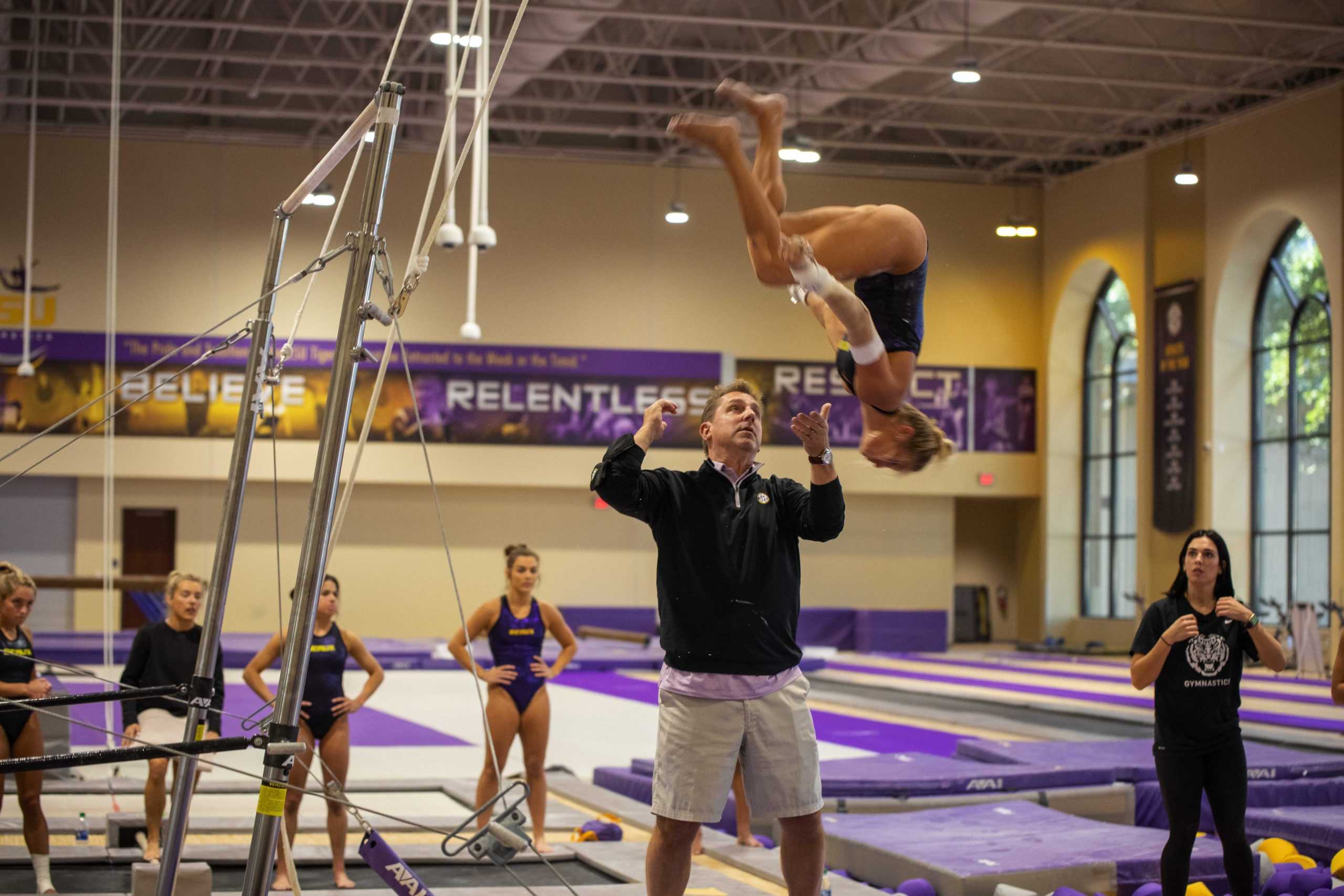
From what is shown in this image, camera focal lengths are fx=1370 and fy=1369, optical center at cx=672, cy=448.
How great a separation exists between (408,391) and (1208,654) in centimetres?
1472

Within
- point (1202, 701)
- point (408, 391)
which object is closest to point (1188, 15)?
point (408, 391)

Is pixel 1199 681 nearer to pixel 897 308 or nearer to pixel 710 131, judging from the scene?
pixel 897 308

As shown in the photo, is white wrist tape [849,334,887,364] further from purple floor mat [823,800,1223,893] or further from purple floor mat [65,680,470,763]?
purple floor mat [65,680,470,763]

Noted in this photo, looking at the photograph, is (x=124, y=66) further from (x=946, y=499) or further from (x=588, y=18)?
(x=946, y=499)

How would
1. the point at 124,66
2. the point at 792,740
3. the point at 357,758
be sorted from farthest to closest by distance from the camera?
the point at 124,66 < the point at 357,758 < the point at 792,740

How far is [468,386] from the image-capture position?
19.0 meters

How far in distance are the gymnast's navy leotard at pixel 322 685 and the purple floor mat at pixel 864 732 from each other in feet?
15.2

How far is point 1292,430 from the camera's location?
1633cm

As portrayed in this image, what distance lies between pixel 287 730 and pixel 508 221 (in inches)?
672

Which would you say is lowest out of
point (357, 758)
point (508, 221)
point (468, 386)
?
point (357, 758)

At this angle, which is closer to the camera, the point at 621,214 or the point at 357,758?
the point at 357,758

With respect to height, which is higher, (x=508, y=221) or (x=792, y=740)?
(x=508, y=221)

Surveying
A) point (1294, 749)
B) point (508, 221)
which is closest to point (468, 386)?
point (508, 221)

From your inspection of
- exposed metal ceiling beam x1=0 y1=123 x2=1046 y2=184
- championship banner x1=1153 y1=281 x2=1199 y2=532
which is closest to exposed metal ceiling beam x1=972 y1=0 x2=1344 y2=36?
exposed metal ceiling beam x1=0 y1=123 x2=1046 y2=184
